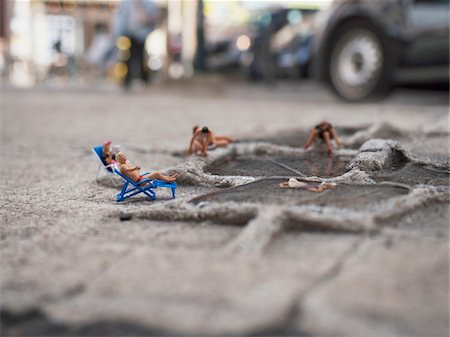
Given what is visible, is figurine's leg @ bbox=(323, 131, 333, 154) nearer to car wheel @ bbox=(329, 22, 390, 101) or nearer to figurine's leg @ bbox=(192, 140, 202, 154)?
figurine's leg @ bbox=(192, 140, 202, 154)

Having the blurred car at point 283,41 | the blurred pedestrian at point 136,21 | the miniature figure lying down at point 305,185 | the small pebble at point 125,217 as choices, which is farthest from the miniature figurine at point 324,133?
the blurred car at point 283,41

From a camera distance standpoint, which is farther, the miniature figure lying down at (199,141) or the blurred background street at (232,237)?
the miniature figure lying down at (199,141)

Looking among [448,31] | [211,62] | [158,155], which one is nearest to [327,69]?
[448,31]

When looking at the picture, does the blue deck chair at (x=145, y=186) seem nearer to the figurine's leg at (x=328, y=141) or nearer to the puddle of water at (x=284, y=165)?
the puddle of water at (x=284, y=165)

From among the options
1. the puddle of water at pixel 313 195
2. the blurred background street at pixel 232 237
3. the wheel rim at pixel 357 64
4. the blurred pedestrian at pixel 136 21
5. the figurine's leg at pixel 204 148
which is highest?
the blurred pedestrian at pixel 136 21

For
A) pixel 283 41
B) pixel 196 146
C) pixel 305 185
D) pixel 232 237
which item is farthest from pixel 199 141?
pixel 283 41

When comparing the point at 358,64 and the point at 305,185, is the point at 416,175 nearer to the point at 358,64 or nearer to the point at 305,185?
the point at 305,185

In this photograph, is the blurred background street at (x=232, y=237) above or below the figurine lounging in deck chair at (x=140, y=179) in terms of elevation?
below
